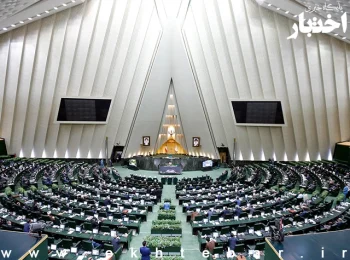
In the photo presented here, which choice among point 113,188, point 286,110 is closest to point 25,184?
point 113,188

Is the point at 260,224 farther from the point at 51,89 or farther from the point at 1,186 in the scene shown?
the point at 51,89

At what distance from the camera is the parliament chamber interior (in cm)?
1512

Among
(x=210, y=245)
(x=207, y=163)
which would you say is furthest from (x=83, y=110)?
(x=210, y=245)

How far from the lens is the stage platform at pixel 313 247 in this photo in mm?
7211

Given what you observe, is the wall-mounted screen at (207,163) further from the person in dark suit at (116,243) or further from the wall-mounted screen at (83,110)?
the person in dark suit at (116,243)

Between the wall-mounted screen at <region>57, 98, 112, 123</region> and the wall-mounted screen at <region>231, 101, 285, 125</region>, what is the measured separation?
13.1 m

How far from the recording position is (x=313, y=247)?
751cm

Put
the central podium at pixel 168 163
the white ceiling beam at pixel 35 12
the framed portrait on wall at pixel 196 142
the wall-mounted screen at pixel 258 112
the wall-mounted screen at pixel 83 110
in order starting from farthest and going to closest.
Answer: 1. the framed portrait on wall at pixel 196 142
2. the central podium at pixel 168 163
3. the wall-mounted screen at pixel 83 110
4. the wall-mounted screen at pixel 258 112
5. the white ceiling beam at pixel 35 12

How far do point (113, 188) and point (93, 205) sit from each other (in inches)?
169

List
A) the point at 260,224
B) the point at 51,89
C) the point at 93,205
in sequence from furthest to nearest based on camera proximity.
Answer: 1. the point at 51,89
2. the point at 93,205
3. the point at 260,224

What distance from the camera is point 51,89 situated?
26953 millimetres

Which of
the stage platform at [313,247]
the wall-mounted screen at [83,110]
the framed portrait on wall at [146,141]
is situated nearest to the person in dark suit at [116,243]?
the stage platform at [313,247]

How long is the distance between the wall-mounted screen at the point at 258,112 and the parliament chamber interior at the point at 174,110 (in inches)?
3.9

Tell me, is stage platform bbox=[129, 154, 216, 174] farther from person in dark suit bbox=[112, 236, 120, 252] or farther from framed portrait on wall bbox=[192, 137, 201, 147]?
person in dark suit bbox=[112, 236, 120, 252]
